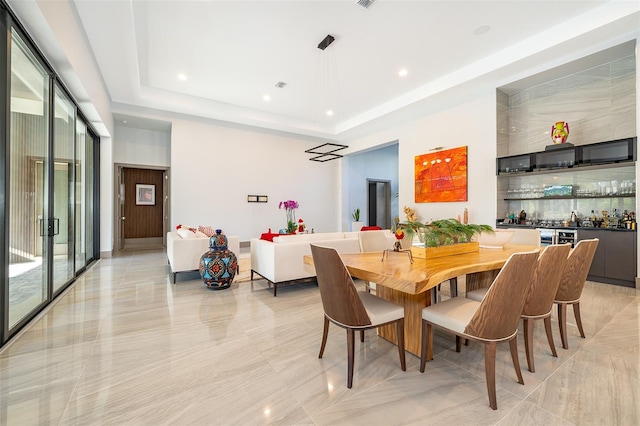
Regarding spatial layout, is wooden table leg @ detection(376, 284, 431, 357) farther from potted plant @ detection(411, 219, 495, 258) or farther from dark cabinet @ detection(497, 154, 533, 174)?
dark cabinet @ detection(497, 154, 533, 174)

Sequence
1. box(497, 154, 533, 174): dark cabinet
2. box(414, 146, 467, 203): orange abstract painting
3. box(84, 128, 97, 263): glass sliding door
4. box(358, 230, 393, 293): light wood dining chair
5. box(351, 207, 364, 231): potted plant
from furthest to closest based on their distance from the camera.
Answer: box(351, 207, 364, 231): potted plant
box(414, 146, 467, 203): orange abstract painting
box(84, 128, 97, 263): glass sliding door
box(497, 154, 533, 174): dark cabinet
box(358, 230, 393, 293): light wood dining chair

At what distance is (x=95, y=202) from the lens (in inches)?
233

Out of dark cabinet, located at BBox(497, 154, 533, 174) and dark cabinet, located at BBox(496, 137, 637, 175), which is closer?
dark cabinet, located at BBox(496, 137, 637, 175)

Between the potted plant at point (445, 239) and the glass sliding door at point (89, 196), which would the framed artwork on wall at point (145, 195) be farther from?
the potted plant at point (445, 239)

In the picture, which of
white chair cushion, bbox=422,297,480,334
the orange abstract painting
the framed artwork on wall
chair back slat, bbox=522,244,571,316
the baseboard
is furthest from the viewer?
the framed artwork on wall

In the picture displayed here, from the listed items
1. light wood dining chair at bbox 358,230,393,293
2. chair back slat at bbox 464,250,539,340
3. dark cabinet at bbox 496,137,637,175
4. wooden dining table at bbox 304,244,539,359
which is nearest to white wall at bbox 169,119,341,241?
dark cabinet at bbox 496,137,637,175

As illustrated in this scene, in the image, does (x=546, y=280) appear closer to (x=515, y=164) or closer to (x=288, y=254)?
(x=288, y=254)

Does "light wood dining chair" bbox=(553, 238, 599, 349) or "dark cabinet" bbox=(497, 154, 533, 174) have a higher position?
"dark cabinet" bbox=(497, 154, 533, 174)

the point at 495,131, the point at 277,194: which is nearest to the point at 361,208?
the point at 277,194

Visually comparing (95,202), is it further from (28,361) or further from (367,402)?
(367,402)

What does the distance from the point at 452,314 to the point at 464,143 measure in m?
5.21

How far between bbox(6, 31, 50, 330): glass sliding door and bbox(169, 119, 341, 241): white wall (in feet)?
13.4

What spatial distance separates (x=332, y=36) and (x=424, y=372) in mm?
4451

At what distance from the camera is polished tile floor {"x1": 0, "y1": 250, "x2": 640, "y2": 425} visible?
5.06 ft
